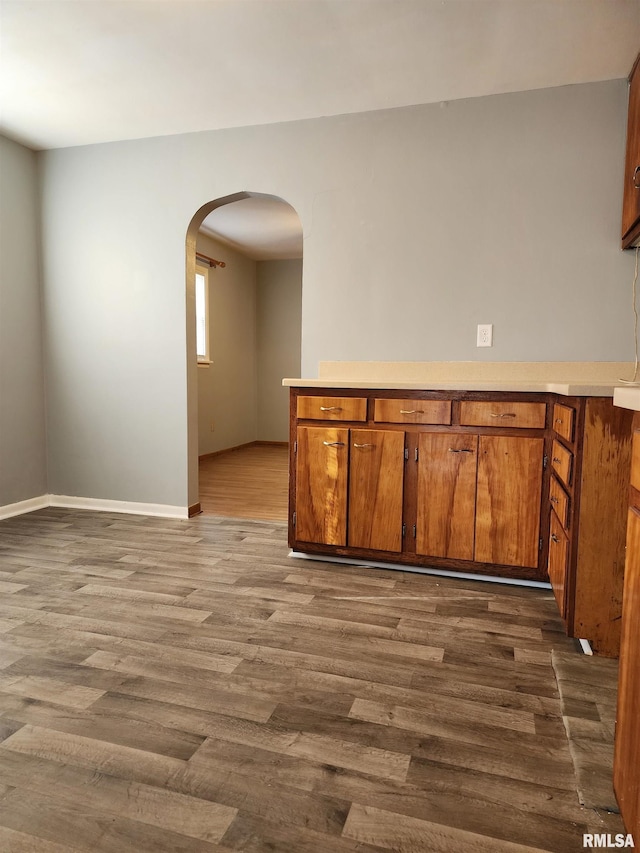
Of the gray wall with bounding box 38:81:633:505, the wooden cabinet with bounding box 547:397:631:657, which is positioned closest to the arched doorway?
the gray wall with bounding box 38:81:633:505

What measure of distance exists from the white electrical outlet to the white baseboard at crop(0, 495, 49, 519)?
9.95 ft

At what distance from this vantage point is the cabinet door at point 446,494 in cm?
252

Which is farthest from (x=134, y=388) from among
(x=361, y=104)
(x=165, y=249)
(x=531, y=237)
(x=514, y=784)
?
(x=514, y=784)

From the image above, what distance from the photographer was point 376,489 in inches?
104

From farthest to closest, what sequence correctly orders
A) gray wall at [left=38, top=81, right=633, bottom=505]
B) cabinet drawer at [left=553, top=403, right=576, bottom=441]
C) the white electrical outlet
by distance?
the white electrical outlet, gray wall at [left=38, top=81, right=633, bottom=505], cabinet drawer at [left=553, top=403, right=576, bottom=441]

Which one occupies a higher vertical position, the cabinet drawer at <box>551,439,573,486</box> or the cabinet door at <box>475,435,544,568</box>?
the cabinet drawer at <box>551,439,573,486</box>

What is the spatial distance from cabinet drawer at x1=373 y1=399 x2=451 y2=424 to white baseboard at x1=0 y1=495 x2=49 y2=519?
2.51m

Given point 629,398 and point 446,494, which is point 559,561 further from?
point 629,398

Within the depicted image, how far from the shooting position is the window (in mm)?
6023

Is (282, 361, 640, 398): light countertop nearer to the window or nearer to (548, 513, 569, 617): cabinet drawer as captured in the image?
(548, 513, 569, 617): cabinet drawer

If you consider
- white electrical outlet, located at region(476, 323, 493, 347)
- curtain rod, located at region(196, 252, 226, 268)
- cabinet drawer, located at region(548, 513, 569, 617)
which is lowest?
cabinet drawer, located at region(548, 513, 569, 617)

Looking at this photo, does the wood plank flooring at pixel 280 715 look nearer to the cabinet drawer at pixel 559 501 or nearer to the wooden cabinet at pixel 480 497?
the wooden cabinet at pixel 480 497

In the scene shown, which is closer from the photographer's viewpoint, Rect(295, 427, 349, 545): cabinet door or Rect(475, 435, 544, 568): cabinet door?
Rect(475, 435, 544, 568): cabinet door

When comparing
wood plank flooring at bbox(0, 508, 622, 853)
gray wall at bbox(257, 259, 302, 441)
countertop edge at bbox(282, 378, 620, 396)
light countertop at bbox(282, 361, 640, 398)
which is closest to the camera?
wood plank flooring at bbox(0, 508, 622, 853)
